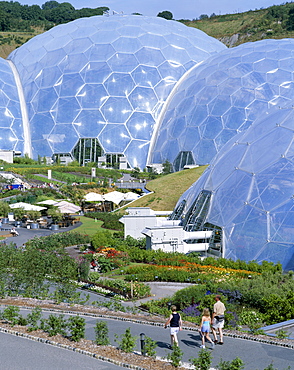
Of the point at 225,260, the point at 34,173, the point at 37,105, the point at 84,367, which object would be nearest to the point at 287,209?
the point at 225,260

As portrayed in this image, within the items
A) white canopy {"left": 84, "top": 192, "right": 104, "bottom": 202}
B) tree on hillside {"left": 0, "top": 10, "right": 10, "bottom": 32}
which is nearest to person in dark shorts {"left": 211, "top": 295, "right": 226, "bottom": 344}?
white canopy {"left": 84, "top": 192, "right": 104, "bottom": 202}

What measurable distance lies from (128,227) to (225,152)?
237 inches

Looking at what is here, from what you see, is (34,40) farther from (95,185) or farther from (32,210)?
(32,210)

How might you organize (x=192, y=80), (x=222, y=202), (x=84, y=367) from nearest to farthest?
(x=84, y=367) < (x=222, y=202) < (x=192, y=80)

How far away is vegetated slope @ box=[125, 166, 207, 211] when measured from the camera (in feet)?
120

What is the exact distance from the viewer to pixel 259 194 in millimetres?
21766

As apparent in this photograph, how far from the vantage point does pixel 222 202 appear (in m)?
23.3

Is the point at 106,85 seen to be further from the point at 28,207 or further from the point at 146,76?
the point at 28,207

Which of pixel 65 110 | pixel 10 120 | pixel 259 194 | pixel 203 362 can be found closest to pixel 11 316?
pixel 203 362

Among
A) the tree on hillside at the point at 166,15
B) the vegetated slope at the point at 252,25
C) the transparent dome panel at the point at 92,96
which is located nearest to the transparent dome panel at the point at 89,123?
the transparent dome panel at the point at 92,96

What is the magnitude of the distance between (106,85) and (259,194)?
3697 cm

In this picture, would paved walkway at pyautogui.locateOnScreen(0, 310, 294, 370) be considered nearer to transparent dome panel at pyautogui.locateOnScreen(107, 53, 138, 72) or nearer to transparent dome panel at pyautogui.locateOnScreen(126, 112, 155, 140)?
transparent dome panel at pyautogui.locateOnScreen(126, 112, 155, 140)

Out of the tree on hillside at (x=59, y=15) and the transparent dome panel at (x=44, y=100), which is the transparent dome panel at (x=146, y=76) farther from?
the tree on hillside at (x=59, y=15)

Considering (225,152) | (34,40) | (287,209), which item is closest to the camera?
(287,209)
